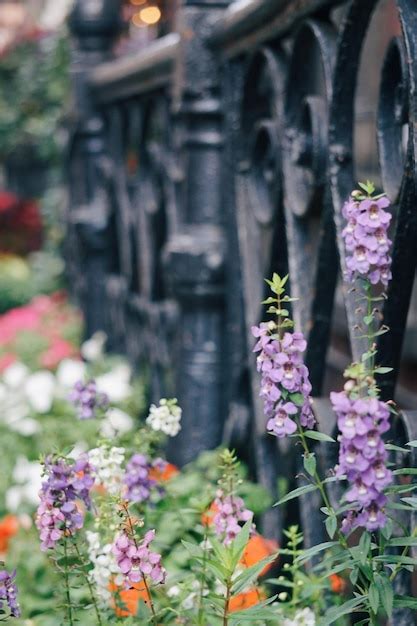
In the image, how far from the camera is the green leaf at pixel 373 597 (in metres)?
0.97

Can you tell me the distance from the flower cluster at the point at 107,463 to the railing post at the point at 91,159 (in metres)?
2.66

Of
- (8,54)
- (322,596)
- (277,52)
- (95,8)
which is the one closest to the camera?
(322,596)

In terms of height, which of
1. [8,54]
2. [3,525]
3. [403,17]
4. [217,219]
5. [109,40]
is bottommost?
[3,525]

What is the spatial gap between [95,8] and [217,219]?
2059 mm

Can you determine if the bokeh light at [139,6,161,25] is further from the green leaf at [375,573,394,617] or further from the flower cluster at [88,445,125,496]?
the green leaf at [375,573,394,617]

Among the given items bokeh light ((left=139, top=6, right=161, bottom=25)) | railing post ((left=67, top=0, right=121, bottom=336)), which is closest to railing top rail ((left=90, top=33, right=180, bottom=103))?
railing post ((left=67, top=0, right=121, bottom=336))

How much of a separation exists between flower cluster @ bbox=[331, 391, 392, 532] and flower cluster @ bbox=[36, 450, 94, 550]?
1.18ft

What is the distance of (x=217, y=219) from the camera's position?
242 cm

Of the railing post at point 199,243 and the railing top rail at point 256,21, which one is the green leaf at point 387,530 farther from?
the railing post at point 199,243

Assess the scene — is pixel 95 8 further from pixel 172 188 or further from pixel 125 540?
pixel 125 540

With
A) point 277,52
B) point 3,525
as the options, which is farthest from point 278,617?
point 3,525

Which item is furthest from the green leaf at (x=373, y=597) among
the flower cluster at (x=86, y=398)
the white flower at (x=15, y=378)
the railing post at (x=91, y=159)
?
the railing post at (x=91, y=159)

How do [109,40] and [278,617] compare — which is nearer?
[278,617]

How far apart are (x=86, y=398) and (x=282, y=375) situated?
0.56m
